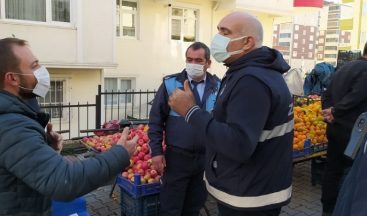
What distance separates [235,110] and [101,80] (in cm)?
→ 925

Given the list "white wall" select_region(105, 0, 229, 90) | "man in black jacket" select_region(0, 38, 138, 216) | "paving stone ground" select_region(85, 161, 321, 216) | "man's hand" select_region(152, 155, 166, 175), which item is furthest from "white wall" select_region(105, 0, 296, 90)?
"man in black jacket" select_region(0, 38, 138, 216)

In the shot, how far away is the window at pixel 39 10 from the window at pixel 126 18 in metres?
2.90

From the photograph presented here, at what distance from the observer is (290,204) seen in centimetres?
523

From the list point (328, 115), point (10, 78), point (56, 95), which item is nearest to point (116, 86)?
point (56, 95)

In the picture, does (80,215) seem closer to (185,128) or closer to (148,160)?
(185,128)

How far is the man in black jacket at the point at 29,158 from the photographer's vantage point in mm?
1525

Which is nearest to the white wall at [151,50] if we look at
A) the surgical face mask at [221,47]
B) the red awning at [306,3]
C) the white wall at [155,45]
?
the white wall at [155,45]

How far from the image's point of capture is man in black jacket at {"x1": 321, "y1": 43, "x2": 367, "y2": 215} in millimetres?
3984

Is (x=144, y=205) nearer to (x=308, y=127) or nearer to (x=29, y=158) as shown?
(x=29, y=158)

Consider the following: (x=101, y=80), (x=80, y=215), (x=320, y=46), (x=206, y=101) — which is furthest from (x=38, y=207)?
(x=320, y=46)

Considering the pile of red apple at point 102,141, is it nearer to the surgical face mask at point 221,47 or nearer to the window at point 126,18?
the surgical face mask at point 221,47

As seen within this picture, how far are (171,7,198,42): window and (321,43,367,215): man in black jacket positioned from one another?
9.93 meters

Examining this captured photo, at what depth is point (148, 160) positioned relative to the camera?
4344 mm

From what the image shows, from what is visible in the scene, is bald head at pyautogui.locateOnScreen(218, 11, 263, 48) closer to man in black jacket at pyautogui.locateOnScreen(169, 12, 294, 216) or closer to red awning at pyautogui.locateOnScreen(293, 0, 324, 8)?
man in black jacket at pyautogui.locateOnScreen(169, 12, 294, 216)
